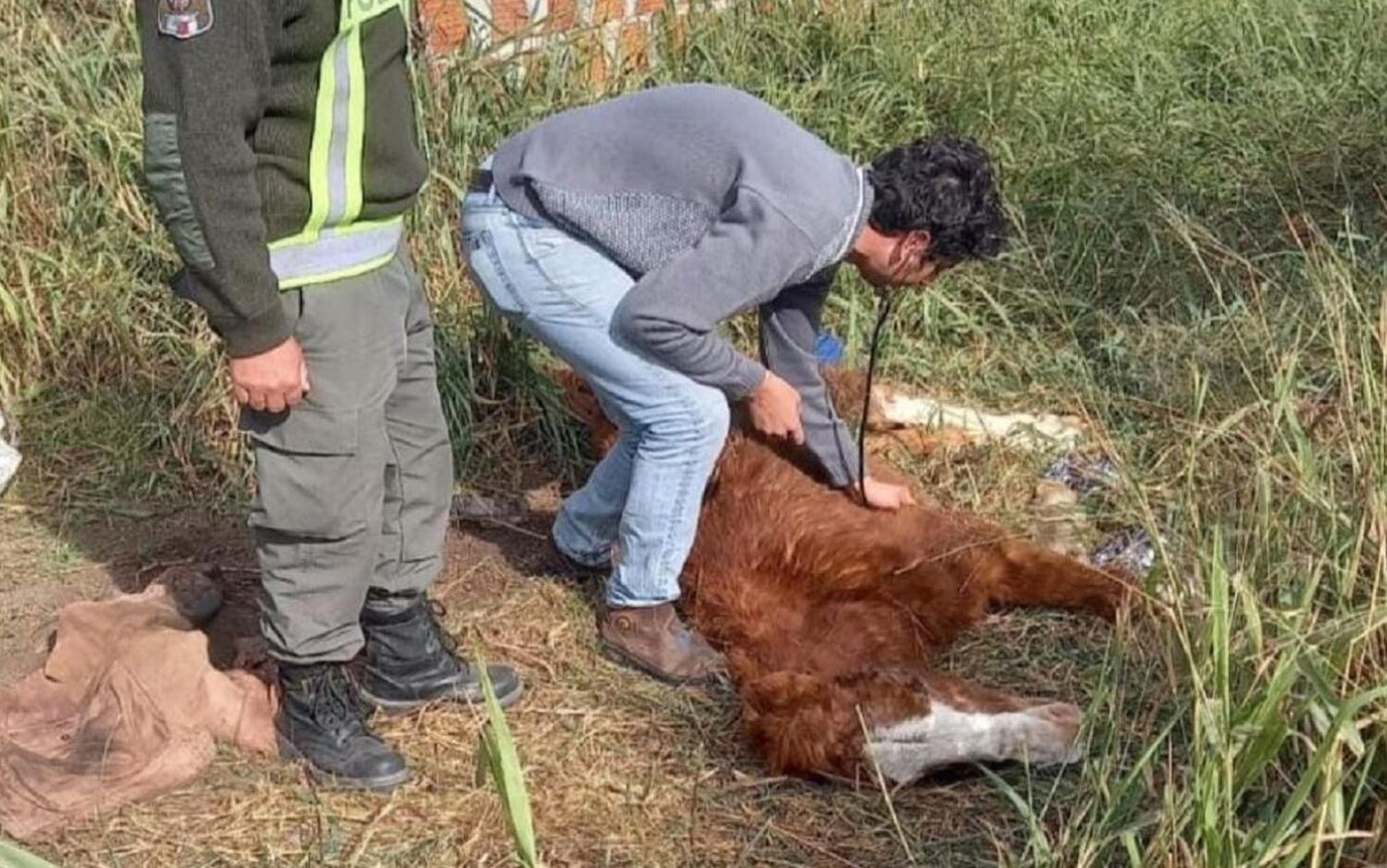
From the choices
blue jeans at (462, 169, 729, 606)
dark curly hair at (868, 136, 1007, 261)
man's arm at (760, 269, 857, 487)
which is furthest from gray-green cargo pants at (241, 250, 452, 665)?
dark curly hair at (868, 136, 1007, 261)

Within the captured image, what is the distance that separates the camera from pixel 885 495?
3.84 m

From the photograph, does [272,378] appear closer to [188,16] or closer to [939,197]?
[188,16]

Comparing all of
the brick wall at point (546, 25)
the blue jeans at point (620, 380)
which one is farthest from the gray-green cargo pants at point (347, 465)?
the brick wall at point (546, 25)

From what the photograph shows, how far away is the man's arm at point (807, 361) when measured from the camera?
3803 mm

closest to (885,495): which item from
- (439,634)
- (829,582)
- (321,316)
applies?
(829,582)

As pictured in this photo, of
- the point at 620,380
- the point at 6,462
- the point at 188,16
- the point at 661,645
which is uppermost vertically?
the point at 188,16

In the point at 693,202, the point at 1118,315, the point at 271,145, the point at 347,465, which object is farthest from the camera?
the point at 1118,315

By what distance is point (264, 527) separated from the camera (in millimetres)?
3070

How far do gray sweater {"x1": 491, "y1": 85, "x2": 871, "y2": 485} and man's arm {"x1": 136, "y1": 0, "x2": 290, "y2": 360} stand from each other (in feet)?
2.79

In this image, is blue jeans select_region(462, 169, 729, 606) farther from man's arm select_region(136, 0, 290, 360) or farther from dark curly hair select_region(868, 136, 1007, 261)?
man's arm select_region(136, 0, 290, 360)

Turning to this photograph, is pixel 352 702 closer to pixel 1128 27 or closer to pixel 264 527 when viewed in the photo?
pixel 264 527

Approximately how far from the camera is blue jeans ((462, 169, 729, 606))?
3473 mm

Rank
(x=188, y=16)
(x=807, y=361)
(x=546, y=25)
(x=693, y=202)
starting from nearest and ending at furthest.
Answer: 1. (x=188, y=16)
2. (x=693, y=202)
3. (x=807, y=361)
4. (x=546, y=25)

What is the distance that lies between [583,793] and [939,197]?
1.32 metres
